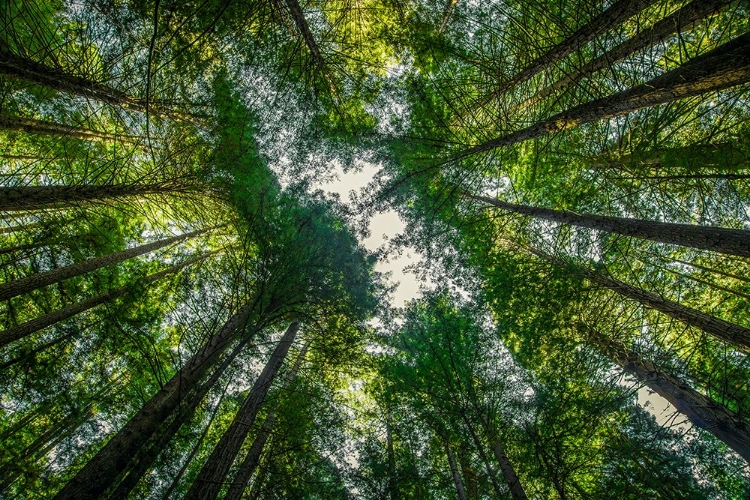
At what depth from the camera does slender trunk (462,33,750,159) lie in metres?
2.17

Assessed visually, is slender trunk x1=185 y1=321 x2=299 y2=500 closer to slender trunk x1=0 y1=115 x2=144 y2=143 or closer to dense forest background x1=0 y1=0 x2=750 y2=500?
dense forest background x1=0 y1=0 x2=750 y2=500

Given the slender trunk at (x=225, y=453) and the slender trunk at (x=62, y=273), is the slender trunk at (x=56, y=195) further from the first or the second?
the slender trunk at (x=225, y=453)

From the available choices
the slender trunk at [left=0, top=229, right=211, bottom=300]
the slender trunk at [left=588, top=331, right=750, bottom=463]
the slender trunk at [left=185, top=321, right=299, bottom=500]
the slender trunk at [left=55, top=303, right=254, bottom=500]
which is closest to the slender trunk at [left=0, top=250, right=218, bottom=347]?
the slender trunk at [left=0, top=229, right=211, bottom=300]

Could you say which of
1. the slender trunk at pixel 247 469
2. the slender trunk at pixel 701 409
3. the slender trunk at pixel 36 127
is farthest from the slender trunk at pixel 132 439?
the slender trunk at pixel 701 409

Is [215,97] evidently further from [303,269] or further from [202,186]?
[303,269]

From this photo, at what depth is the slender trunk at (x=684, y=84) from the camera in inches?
85.6

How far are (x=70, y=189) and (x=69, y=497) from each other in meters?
3.96

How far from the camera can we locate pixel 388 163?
7.37m

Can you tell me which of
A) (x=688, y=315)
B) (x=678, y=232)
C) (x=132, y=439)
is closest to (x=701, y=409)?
(x=688, y=315)

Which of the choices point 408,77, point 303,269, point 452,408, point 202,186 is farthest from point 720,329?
point 202,186

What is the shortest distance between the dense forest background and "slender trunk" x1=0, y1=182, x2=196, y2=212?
0.04m

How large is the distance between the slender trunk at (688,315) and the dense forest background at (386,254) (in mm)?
44

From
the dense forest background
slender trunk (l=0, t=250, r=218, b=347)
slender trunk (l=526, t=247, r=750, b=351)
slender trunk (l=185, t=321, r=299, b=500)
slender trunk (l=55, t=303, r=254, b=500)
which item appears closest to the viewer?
slender trunk (l=55, t=303, r=254, b=500)

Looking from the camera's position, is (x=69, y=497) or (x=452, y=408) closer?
(x=69, y=497)
